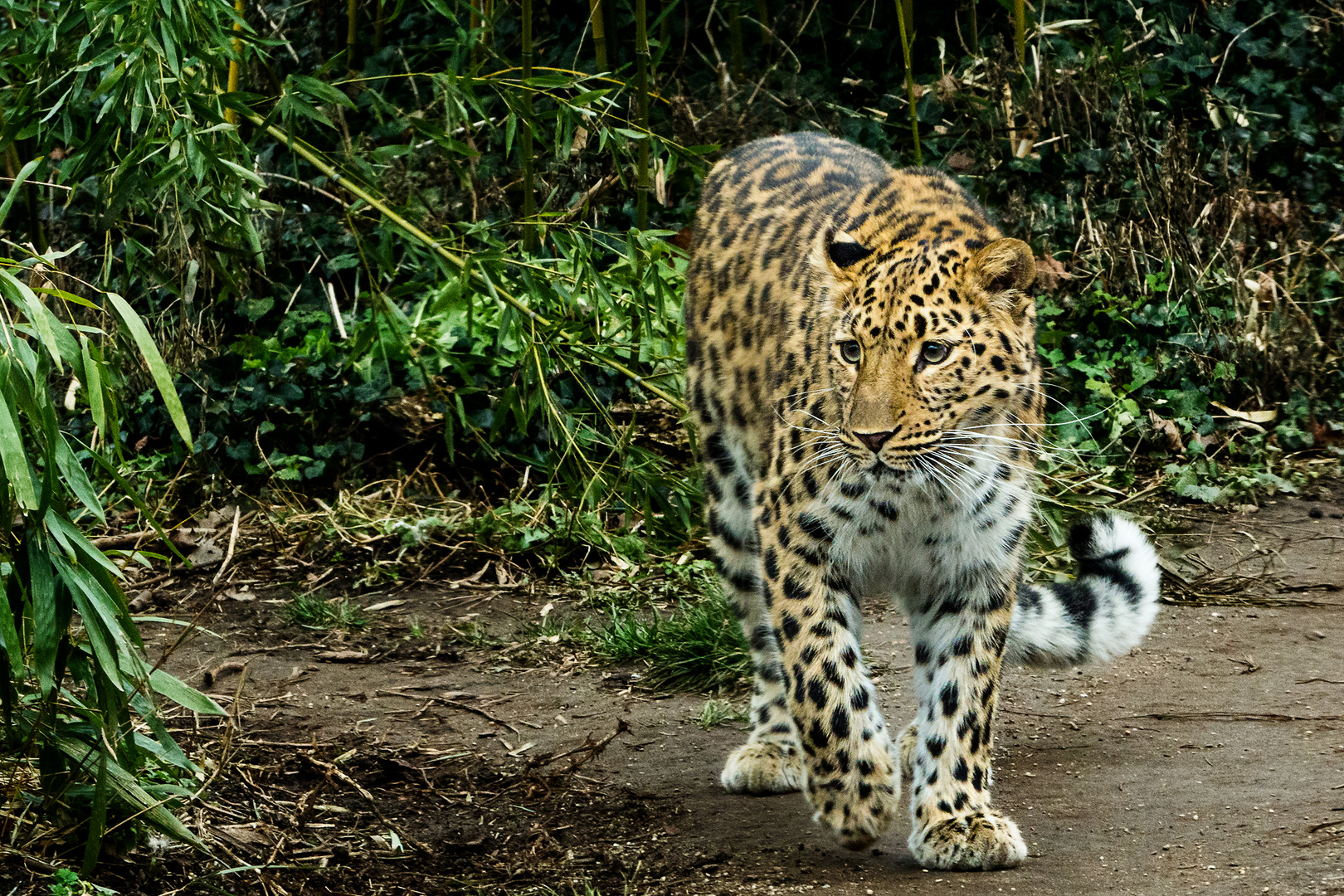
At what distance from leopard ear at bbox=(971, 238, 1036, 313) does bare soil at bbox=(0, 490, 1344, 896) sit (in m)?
1.34

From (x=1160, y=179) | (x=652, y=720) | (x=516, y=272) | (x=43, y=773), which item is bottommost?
(x=652, y=720)

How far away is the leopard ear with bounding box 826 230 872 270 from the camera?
12.6ft

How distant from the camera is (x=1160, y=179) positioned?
23.5 ft

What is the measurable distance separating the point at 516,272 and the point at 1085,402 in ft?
8.60

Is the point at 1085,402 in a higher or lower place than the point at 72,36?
lower

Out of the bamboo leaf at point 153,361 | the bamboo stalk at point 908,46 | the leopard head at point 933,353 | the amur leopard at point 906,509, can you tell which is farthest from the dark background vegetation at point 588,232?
the bamboo leaf at point 153,361

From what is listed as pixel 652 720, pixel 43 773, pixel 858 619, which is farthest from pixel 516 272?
pixel 43 773

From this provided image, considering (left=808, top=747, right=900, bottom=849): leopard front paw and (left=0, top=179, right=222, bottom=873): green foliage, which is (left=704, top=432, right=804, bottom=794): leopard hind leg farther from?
(left=0, top=179, right=222, bottom=873): green foliage

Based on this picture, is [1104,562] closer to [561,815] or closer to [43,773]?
[561,815]

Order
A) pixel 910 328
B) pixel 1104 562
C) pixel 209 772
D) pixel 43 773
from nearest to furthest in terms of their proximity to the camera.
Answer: pixel 43 773, pixel 910 328, pixel 209 772, pixel 1104 562

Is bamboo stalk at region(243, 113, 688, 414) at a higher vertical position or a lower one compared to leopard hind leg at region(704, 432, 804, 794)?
higher

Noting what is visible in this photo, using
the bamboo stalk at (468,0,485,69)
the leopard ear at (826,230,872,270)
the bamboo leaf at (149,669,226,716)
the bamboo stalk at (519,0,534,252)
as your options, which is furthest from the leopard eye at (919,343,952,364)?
the bamboo stalk at (468,0,485,69)

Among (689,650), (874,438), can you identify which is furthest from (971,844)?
(689,650)

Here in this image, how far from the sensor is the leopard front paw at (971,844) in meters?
3.52
